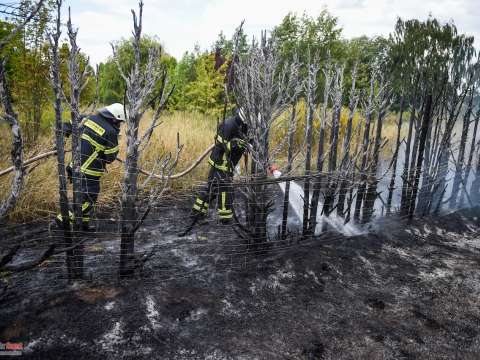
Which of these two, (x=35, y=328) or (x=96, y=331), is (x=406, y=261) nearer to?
(x=96, y=331)

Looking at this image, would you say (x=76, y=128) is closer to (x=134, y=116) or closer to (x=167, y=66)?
(x=134, y=116)

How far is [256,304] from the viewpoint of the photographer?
3328 mm

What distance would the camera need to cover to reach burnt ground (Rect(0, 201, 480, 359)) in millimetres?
2721

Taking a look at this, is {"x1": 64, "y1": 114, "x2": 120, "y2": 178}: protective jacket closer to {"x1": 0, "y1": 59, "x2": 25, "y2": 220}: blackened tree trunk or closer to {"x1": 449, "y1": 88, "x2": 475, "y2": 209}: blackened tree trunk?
{"x1": 0, "y1": 59, "x2": 25, "y2": 220}: blackened tree trunk

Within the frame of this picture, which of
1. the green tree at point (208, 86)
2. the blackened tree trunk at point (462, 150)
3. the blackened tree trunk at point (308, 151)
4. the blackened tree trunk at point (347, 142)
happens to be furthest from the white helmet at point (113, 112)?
the green tree at point (208, 86)

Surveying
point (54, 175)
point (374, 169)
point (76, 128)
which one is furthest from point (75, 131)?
point (374, 169)

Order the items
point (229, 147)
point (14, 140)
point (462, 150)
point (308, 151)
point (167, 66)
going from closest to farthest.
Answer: point (14, 140) → point (308, 151) → point (229, 147) → point (462, 150) → point (167, 66)

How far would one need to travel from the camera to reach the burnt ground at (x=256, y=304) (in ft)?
8.93

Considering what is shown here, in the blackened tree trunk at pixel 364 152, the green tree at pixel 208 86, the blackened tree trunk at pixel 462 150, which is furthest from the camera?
the green tree at pixel 208 86

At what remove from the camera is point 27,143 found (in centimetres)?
627

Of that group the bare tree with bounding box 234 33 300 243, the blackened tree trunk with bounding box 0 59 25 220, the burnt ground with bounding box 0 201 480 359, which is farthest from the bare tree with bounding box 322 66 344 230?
the blackened tree trunk with bounding box 0 59 25 220

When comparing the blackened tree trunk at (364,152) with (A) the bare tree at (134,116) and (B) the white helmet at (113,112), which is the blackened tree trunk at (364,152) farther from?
(B) the white helmet at (113,112)

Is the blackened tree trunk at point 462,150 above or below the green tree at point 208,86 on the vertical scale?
below

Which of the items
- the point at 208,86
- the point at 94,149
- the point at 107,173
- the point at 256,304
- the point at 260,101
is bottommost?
the point at 256,304
